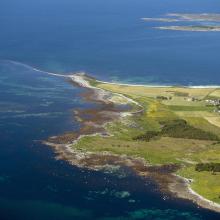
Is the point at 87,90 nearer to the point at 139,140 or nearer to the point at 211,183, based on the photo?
the point at 139,140

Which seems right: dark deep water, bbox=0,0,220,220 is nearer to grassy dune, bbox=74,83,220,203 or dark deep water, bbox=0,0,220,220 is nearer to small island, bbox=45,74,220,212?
small island, bbox=45,74,220,212

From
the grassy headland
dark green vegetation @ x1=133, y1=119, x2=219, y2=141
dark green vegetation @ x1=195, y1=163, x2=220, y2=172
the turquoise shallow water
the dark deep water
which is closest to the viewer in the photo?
the dark deep water

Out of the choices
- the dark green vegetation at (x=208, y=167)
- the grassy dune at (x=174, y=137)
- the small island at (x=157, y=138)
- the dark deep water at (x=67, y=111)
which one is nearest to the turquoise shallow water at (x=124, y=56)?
the dark deep water at (x=67, y=111)

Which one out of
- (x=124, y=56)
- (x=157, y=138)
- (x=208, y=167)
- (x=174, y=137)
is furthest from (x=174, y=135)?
(x=124, y=56)

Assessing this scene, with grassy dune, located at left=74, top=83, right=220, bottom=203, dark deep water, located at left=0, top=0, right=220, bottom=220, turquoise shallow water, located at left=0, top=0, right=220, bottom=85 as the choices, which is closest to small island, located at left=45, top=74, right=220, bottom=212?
grassy dune, located at left=74, top=83, right=220, bottom=203

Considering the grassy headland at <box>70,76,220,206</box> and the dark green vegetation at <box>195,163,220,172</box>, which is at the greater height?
Result: the grassy headland at <box>70,76,220,206</box>

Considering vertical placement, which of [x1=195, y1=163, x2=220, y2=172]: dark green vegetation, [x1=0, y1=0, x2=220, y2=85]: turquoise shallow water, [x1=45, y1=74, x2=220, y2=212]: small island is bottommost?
[x1=195, y1=163, x2=220, y2=172]: dark green vegetation

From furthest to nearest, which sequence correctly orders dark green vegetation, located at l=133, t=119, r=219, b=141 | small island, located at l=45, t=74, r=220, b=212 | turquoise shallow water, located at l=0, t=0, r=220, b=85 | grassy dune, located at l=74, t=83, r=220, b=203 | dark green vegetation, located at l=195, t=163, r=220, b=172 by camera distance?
turquoise shallow water, located at l=0, t=0, r=220, b=85
dark green vegetation, located at l=133, t=119, r=219, b=141
grassy dune, located at l=74, t=83, r=220, b=203
dark green vegetation, located at l=195, t=163, r=220, b=172
small island, located at l=45, t=74, r=220, b=212

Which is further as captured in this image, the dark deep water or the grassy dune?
the grassy dune
